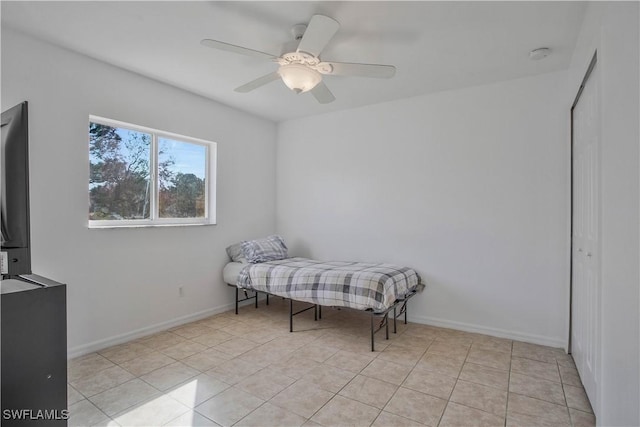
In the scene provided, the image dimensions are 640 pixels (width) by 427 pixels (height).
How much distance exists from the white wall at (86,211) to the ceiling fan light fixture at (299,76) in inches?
65.2

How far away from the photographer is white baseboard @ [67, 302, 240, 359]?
8.80 feet

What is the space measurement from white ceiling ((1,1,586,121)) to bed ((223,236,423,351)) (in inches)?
73.3

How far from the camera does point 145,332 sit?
3.16 metres

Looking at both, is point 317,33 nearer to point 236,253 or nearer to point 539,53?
point 539,53

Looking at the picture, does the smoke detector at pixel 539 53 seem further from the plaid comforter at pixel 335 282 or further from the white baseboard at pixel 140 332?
the white baseboard at pixel 140 332

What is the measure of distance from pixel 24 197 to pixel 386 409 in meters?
2.08

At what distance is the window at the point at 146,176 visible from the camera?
2.94 m

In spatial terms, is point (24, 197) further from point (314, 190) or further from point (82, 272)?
point (314, 190)

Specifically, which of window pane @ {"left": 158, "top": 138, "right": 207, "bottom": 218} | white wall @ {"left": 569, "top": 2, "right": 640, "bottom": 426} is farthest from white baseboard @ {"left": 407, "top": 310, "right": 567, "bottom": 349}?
window pane @ {"left": 158, "top": 138, "right": 207, "bottom": 218}

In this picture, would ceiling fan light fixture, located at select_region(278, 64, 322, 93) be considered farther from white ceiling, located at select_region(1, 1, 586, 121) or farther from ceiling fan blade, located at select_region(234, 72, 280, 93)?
white ceiling, located at select_region(1, 1, 586, 121)

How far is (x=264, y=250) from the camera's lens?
3939 mm

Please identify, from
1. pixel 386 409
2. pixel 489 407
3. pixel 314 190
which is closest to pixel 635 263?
pixel 489 407

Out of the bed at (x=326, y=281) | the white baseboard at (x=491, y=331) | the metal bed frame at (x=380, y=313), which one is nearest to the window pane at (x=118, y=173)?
the bed at (x=326, y=281)

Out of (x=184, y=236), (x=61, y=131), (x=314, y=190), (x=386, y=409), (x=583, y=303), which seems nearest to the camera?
(x=386, y=409)
